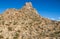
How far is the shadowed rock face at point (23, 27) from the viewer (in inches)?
6417

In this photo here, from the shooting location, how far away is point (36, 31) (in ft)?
582

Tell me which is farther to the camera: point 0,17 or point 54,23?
point 54,23

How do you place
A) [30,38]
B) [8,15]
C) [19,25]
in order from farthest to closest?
[8,15]
[19,25]
[30,38]

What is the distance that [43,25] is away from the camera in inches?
7687

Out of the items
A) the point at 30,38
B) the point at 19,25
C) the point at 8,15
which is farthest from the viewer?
the point at 8,15

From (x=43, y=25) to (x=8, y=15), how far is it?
2797 centimetres

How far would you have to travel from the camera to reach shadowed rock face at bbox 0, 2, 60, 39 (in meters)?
163

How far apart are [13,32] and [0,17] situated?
21861 mm

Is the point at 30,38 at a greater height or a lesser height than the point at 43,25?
lesser

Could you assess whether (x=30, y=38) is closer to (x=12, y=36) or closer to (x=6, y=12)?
(x=12, y=36)

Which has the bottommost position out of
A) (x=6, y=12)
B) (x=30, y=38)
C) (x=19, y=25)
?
(x=30, y=38)

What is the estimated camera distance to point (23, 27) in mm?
175250

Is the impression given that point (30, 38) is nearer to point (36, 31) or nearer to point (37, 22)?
point (36, 31)

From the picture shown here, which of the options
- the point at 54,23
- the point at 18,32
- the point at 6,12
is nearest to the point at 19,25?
the point at 18,32
